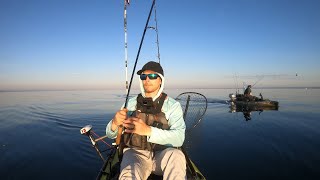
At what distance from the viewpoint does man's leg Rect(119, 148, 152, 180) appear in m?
3.71

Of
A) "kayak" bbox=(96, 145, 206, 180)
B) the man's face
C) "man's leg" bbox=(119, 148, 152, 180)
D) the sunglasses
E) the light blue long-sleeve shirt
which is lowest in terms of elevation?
"kayak" bbox=(96, 145, 206, 180)

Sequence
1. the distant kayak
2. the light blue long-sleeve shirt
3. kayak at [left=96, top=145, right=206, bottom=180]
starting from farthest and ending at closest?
the distant kayak, kayak at [left=96, top=145, right=206, bottom=180], the light blue long-sleeve shirt

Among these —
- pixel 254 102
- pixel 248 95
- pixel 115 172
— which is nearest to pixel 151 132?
pixel 115 172

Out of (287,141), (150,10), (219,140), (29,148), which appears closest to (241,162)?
(219,140)

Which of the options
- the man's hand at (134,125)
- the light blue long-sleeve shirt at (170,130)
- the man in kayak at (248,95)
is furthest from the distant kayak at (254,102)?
the man's hand at (134,125)

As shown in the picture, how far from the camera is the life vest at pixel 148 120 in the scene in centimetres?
436

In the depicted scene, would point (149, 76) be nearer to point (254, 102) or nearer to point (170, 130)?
point (170, 130)

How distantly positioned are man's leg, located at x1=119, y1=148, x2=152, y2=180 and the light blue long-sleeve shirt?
1.61 feet

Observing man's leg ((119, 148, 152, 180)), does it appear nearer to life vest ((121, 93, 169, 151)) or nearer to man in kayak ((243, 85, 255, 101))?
life vest ((121, 93, 169, 151))

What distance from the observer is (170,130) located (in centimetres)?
415

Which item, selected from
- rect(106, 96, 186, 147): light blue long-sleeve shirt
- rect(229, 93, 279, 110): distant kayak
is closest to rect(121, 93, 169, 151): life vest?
rect(106, 96, 186, 147): light blue long-sleeve shirt

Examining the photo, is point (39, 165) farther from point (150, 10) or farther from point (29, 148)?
point (150, 10)

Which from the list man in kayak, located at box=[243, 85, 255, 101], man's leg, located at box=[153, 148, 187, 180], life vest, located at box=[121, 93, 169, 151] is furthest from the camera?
man in kayak, located at box=[243, 85, 255, 101]

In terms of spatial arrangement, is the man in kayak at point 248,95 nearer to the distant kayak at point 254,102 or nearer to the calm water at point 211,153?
the distant kayak at point 254,102
